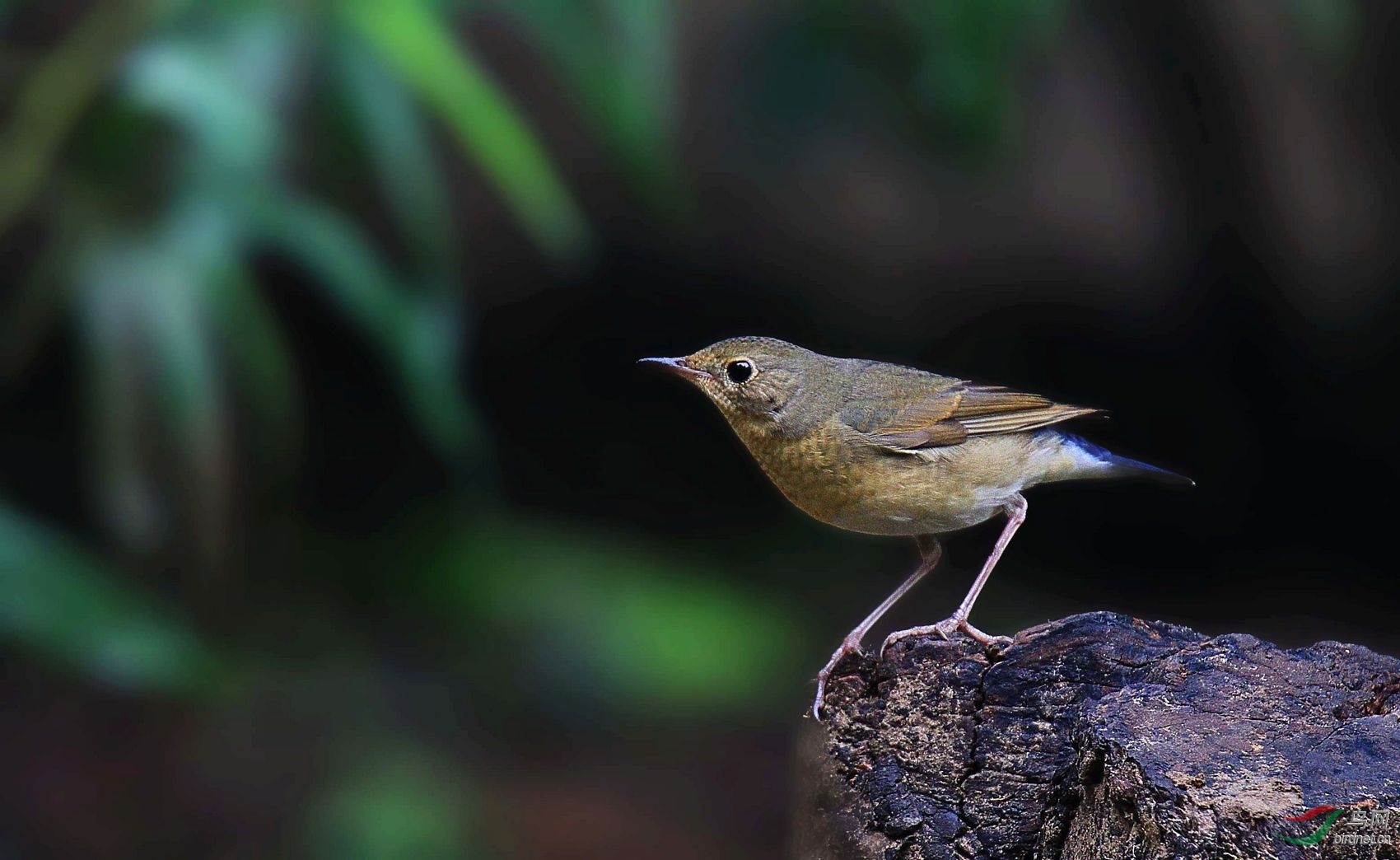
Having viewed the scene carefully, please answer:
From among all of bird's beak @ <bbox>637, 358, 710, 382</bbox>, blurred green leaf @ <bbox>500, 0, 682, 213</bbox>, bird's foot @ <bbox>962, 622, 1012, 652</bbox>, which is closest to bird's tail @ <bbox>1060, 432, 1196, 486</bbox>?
bird's beak @ <bbox>637, 358, 710, 382</bbox>

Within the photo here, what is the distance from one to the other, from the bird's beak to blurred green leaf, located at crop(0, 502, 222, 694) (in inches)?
109

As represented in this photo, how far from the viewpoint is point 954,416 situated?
3.61 m

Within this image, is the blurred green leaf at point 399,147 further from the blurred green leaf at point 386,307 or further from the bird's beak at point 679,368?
the bird's beak at point 679,368

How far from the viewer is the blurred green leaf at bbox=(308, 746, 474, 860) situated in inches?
224

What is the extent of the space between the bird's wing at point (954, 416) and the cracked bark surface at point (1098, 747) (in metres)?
0.84

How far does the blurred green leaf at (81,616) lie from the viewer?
5059mm

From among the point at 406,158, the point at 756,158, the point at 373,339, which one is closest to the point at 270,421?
the point at 373,339

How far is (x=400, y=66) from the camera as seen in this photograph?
498 centimetres

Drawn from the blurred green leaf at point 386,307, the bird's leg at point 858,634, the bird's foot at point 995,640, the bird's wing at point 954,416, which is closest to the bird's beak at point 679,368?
the bird's wing at point 954,416

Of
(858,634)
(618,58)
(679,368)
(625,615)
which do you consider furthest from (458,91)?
(858,634)

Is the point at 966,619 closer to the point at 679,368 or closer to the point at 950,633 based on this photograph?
the point at 950,633

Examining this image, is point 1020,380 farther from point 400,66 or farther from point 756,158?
point 400,66

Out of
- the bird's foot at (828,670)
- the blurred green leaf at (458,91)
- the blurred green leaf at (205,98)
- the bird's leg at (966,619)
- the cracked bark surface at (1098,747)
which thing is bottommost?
the cracked bark surface at (1098,747)

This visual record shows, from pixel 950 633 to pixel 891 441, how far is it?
0.70 meters
